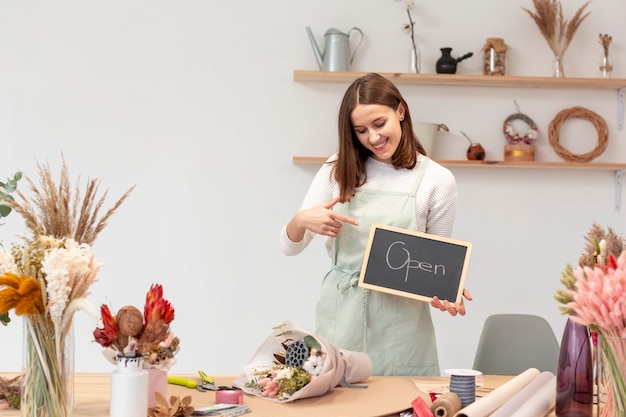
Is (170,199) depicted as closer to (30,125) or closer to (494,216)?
(30,125)

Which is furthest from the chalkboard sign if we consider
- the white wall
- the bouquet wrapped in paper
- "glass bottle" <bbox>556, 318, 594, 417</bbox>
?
the white wall

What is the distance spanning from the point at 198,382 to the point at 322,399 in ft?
1.12

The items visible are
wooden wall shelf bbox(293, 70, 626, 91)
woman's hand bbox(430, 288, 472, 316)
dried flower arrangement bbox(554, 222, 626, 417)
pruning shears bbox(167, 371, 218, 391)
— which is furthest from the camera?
wooden wall shelf bbox(293, 70, 626, 91)

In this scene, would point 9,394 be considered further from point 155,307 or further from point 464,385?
point 464,385

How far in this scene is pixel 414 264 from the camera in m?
2.29

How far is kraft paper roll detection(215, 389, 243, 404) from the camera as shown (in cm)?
181

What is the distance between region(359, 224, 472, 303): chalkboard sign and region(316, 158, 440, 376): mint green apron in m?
0.13

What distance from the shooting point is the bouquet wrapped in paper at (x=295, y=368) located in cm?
184

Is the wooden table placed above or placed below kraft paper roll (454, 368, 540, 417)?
below

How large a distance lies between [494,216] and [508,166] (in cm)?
26

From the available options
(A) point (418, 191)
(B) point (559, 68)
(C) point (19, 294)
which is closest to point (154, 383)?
(C) point (19, 294)

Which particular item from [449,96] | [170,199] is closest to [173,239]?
[170,199]

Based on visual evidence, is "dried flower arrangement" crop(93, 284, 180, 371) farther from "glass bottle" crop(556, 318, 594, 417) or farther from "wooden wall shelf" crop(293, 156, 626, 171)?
"wooden wall shelf" crop(293, 156, 626, 171)

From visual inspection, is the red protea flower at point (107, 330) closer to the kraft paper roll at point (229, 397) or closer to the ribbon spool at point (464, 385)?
the kraft paper roll at point (229, 397)
